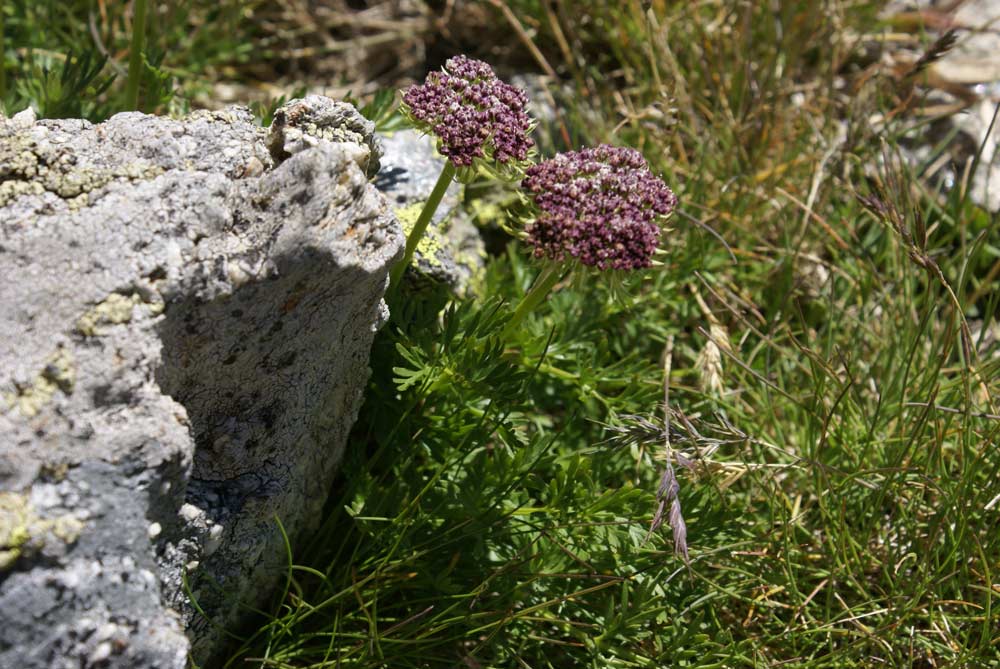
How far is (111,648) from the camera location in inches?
86.9

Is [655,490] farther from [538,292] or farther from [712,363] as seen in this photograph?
[538,292]

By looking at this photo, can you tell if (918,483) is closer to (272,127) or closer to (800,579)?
(800,579)

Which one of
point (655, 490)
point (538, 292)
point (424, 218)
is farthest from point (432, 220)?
point (655, 490)

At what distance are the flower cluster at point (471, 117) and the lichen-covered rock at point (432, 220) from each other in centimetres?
78

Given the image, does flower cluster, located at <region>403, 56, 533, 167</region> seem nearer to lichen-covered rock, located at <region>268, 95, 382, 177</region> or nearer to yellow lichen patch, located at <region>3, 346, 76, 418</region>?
lichen-covered rock, located at <region>268, 95, 382, 177</region>

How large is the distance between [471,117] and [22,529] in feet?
5.75

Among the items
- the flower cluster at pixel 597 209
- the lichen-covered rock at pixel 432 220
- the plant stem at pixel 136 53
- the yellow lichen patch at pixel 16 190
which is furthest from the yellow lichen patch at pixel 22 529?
the plant stem at pixel 136 53

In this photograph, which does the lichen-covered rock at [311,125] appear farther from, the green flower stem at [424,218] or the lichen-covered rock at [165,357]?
the green flower stem at [424,218]

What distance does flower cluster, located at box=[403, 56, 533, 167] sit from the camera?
2895mm

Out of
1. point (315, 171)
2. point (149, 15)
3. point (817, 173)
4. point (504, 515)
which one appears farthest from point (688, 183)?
point (149, 15)

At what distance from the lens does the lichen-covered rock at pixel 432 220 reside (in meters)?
3.71

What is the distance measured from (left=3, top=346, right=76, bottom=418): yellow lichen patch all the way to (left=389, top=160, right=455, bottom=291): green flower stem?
1.12 meters

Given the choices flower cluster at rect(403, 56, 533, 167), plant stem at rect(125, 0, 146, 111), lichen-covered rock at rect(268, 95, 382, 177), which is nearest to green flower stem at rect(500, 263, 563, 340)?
flower cluster at rect(403, 56, 533, 167)

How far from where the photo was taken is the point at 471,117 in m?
2.91
